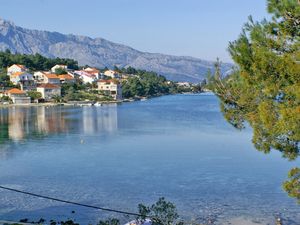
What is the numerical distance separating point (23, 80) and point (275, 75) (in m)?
56.0

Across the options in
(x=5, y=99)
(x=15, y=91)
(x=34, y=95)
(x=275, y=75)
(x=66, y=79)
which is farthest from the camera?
(x=66, y=79)

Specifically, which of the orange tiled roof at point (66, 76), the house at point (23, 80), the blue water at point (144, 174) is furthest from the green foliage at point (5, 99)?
the blue water at point (144, 174)

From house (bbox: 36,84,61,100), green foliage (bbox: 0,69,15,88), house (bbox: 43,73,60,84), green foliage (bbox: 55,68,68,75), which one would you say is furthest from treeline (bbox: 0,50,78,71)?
house (bbox: 36,84,61,100)

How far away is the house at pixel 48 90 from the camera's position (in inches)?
2243

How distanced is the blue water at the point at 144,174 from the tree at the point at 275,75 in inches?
160

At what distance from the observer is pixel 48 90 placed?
189 ft

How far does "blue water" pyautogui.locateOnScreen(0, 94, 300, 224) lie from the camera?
414 inches

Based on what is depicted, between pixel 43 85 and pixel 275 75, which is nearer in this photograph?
pixel 275 75

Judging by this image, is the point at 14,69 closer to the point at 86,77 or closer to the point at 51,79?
the point at 51,79

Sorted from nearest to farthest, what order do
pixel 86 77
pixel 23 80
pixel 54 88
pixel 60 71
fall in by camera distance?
pixel 54 88 → pixel 23 80 → pixel 60 71 → pixel 86 77

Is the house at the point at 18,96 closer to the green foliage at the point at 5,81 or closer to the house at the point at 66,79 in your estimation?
the green foliage at the point at 5,81

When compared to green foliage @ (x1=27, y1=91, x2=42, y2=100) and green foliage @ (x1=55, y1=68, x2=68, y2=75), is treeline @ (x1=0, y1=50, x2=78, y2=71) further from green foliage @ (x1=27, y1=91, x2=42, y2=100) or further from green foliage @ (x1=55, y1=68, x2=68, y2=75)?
green foliage @ (x1=27, y1=91, x2=42, y2=100)

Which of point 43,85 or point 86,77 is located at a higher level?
point 86,77

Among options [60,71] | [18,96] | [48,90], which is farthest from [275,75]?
[60,71]
